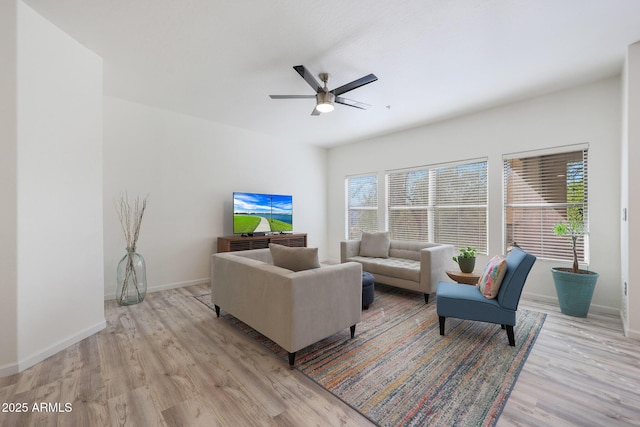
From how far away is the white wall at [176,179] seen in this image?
3.78m

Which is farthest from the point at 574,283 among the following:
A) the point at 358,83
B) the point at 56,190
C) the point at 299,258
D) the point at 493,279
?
the point at 56,190

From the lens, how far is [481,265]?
4219 millimetres

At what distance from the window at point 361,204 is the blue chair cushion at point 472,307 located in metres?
3.17

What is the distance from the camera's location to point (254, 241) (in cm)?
476

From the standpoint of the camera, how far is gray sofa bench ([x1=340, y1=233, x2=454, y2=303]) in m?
3.60

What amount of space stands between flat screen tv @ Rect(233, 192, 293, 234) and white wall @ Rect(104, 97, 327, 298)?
31 centimetres

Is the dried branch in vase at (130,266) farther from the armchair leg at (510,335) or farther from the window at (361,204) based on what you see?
the armchair leg at (510,335)

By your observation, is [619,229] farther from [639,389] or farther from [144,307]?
[144,307]

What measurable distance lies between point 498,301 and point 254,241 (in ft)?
12.0

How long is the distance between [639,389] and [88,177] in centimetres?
487

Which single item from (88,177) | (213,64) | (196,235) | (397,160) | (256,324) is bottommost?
(256,324)

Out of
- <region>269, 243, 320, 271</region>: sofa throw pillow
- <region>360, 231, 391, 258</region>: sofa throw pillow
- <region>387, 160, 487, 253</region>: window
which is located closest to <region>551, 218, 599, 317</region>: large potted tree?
A: <region>387, 160, 487, 253</region>: window

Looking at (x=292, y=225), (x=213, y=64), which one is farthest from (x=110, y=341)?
(x=292, y=225)

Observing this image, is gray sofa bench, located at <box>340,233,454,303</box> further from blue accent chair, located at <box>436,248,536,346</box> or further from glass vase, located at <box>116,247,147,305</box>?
glass vase, located at <box>116,247,147,305</box>
